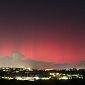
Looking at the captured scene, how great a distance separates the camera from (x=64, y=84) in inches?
3145

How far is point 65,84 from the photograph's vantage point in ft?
261

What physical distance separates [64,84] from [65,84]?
334 millimetres
